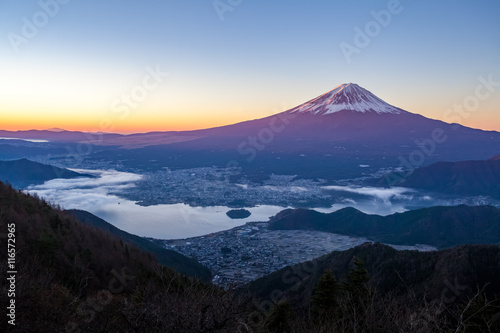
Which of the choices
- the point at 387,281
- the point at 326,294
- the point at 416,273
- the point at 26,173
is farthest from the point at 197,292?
the point at 26,173

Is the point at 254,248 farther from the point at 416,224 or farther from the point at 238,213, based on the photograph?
the point at 416,224

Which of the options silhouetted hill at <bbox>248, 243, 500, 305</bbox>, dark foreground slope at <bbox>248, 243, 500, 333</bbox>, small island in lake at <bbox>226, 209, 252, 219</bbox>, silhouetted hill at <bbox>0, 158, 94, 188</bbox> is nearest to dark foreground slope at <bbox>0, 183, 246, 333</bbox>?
dark foreground slope at <bbox>248, 243, 500, 333</bbox>

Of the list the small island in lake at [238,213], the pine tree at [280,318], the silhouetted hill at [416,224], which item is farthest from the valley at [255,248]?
the pine tree at [280,318]

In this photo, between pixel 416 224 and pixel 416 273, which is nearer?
pixel 416 273

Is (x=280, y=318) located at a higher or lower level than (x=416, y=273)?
higher

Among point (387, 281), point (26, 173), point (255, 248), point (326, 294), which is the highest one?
point (326, 294)

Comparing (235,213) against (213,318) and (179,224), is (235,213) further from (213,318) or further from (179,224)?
(213,318)
